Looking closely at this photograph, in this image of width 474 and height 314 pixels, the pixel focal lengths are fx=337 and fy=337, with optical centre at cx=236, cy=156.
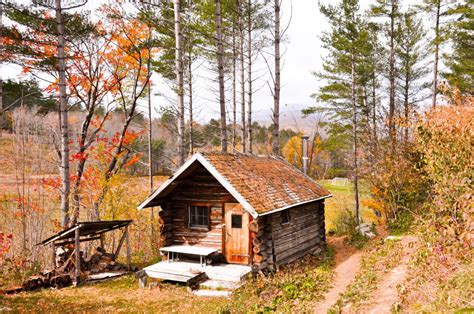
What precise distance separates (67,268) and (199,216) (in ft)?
17.9

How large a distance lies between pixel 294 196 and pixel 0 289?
11.6m

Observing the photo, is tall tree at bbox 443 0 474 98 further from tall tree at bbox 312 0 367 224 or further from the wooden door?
the wooden door

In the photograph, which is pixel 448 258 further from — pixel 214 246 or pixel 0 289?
pixel 0 289

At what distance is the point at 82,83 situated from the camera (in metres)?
18.4

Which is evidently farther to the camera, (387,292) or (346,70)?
(346,70)

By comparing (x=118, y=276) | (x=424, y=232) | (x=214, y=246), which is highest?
(x=424, y=232)

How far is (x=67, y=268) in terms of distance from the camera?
13.2 m

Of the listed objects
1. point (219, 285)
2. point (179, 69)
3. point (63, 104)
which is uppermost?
point (179, 69)

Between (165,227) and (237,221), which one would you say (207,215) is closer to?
(237,221)

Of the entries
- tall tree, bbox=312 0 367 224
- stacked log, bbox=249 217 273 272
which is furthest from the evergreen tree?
stacked log, bbox=249 217 273 272

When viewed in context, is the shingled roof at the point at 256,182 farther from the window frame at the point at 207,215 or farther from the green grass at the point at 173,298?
the green grass at the point at 173,298

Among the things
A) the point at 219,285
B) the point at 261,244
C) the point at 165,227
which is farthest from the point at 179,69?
the point at 219,285

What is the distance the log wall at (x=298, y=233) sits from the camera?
13.5 m

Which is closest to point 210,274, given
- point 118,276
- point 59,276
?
point 118,276
